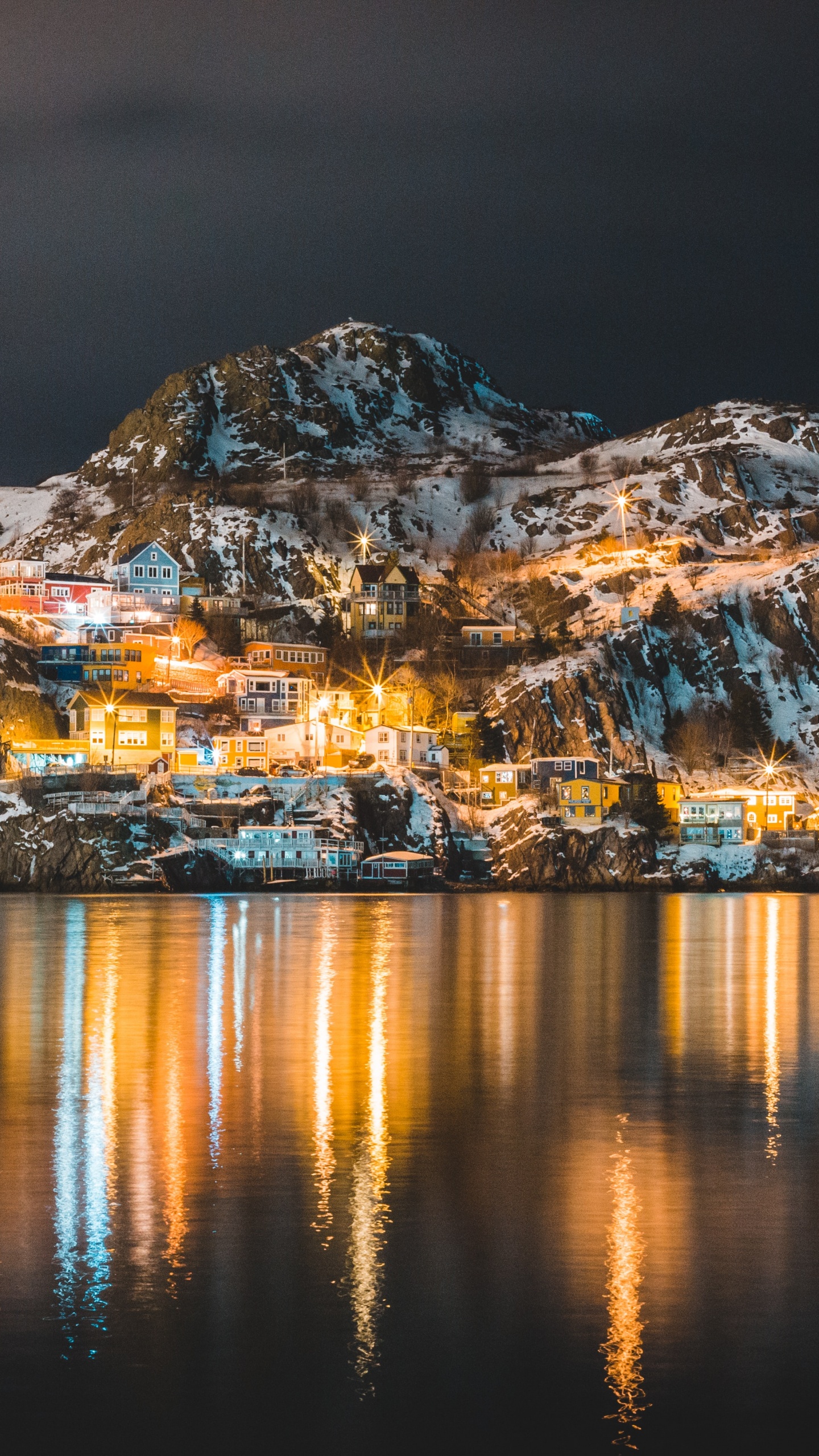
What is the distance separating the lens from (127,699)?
101438 millimetres

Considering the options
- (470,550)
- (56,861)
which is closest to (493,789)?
(56,861)

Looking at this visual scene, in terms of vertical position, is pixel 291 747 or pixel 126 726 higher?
pixel 126 726

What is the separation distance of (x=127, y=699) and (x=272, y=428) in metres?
85.5

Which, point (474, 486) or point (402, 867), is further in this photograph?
point (474, 486)

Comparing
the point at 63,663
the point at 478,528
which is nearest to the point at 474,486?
the point at 478,528

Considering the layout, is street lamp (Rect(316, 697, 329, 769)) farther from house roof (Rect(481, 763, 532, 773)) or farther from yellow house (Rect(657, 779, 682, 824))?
yellow house (Rect(657, 779, 682, 824))

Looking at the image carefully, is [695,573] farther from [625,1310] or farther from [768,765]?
[625,1310]

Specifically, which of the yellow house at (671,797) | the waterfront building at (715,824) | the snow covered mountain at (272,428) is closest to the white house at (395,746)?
the yellow house at (671,797)

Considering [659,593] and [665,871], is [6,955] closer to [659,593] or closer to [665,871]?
[665,871]

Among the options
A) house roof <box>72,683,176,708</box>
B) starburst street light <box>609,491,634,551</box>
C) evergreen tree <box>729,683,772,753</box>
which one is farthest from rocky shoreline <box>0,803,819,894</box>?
starburst street light <box>609,491,634,551</box>

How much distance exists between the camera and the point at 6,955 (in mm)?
53469

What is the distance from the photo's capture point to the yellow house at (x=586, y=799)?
9856cm

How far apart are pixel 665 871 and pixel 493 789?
1328 cm

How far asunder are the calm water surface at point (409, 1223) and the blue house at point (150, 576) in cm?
8905
